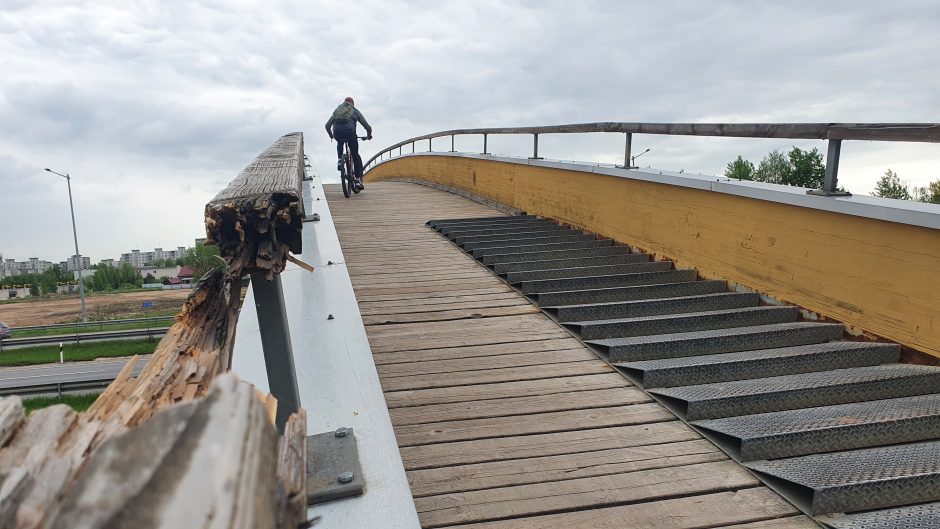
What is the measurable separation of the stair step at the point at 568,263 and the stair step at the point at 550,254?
0.17 metres

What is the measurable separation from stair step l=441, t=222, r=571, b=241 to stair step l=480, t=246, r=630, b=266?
1.11 metres

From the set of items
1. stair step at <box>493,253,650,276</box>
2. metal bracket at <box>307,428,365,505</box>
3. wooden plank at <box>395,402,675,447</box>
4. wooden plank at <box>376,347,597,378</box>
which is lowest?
wooden plank at <box>395,402,675,447</box>

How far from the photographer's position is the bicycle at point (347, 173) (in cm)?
1157

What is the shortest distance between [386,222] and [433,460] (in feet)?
21.3

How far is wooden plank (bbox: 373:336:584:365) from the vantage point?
3.83 meters

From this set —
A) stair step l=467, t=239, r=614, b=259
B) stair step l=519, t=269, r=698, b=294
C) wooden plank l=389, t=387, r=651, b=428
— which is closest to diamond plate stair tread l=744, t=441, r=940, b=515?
wooden plank l=389, t=387, r=651, b=428

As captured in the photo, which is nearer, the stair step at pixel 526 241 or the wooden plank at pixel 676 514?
the wooden plank at pixel 676 514

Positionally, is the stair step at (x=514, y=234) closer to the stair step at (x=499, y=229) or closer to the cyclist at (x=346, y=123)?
the stair step at (x=499, y=229)

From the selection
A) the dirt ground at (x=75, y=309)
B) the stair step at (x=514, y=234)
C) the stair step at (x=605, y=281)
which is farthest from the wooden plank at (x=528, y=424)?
the dirt ground at (x=75, y=309)

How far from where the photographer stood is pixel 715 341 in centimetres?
396

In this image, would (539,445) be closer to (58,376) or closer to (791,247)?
(791,247)

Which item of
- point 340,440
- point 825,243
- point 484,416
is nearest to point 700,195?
point 825,243

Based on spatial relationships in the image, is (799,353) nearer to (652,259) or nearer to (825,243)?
(825,243)

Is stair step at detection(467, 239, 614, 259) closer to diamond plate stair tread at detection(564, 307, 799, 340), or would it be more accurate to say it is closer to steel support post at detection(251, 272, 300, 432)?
diamond plate stair tread at detection(564, 307, 799, 340)
